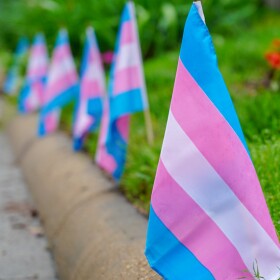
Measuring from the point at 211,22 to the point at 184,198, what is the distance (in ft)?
25.6

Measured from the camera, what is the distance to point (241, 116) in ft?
16.4

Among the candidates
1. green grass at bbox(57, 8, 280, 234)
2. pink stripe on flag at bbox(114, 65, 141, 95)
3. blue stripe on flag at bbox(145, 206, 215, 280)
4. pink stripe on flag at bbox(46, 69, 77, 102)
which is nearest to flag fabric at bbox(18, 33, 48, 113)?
green grass at bbox(57, 8, 280, 234)

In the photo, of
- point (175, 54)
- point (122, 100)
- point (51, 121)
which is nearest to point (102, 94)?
point (122, 100)

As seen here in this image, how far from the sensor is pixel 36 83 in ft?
31.1

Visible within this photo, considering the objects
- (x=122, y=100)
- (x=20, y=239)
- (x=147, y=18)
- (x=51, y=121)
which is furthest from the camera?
(x=147, y=18)

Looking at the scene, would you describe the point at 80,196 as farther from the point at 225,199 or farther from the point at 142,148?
the point at 225,199

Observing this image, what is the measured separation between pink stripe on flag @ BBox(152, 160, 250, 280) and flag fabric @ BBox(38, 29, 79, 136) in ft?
14.5

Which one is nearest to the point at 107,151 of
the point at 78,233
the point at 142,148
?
the point at 142,148

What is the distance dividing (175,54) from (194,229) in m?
6.40

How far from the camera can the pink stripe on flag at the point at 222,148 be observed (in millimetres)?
2717

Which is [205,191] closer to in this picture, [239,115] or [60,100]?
[239,115]

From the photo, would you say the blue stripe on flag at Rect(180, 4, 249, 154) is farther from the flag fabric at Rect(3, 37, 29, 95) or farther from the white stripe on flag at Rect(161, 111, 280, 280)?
the flag fabric at Rect(3, 37, 29, 95)

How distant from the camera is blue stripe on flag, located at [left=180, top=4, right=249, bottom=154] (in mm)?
2738

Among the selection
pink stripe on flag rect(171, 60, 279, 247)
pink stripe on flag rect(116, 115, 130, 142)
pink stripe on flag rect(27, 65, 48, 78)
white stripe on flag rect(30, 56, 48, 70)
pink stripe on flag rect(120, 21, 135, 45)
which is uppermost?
pink stripe on flag rect(171, 60, 279, 247)
